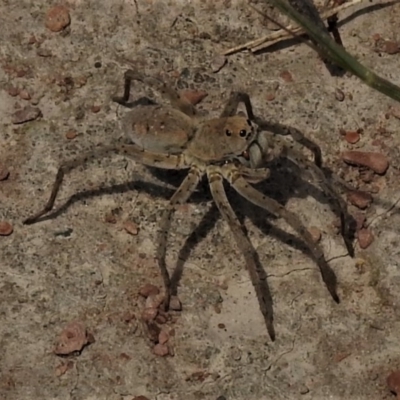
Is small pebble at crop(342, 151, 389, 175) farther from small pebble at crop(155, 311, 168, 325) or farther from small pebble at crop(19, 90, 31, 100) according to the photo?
small pebble at crop(19, 90, 31, 100)

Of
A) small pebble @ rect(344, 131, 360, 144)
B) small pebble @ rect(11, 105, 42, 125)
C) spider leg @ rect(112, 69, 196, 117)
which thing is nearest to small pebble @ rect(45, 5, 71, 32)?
small pebble @ rect(11, 105, 42, 125)

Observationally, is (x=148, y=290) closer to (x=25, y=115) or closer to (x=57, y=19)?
(x=25, y=115)

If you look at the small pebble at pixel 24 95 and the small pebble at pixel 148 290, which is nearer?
the small pebble at pixel 148 290

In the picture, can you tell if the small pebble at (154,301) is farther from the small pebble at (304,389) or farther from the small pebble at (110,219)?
the small pebble at (304,389)

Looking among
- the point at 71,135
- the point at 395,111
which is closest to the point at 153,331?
the point at 71,135

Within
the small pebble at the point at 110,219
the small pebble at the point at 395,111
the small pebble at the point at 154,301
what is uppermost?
the small pebble at the point at 395,111

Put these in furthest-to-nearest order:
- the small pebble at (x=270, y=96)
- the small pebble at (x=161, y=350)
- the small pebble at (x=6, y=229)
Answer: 1. the small pebble at (x=270, y=96)
2. the small pebble at (x=6, y=229)
3. the small pebble at (x=161, y=350)

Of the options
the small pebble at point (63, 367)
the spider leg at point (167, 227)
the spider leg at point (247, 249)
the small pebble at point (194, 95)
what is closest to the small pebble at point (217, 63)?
the small pebble at point (194, 95)
